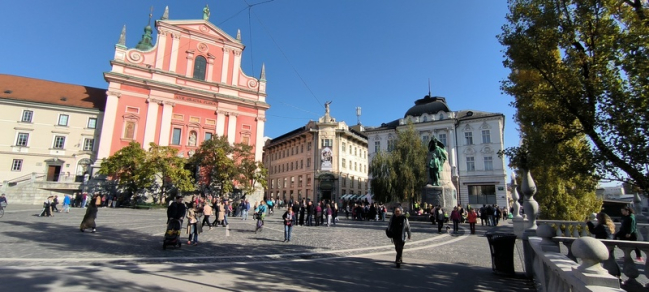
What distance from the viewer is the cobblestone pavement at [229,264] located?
5.56 metres

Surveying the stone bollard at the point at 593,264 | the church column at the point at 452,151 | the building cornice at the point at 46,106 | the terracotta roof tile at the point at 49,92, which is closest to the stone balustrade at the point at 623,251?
the stone bollard at the point at 593,264

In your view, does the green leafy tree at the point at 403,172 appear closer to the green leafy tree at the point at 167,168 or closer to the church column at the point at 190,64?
the green leafy tree at the point at 167,168

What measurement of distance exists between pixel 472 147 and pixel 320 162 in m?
22.5

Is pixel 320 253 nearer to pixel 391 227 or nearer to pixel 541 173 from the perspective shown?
pixel 391 227

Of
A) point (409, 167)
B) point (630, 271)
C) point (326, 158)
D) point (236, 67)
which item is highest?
point (236, 67)

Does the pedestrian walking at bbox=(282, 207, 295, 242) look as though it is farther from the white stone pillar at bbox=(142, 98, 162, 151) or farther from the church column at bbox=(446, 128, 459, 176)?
the church column at bbox=(446, 128, 459, 176)

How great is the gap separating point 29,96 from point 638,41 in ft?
180

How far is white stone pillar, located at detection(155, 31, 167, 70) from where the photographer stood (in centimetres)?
3762

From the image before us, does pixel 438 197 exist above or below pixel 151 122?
below

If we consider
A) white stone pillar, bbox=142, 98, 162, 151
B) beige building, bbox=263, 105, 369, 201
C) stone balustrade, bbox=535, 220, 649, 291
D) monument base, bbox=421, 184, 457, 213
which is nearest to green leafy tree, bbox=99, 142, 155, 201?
white stone pillar, bbox=142, 98, 162, 151

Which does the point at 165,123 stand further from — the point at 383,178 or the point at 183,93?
the point at 383,178

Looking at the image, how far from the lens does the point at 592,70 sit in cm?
788

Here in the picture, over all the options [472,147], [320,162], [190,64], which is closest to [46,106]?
[190,64]

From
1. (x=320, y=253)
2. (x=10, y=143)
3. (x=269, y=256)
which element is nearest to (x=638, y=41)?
(x=320, y=253)
